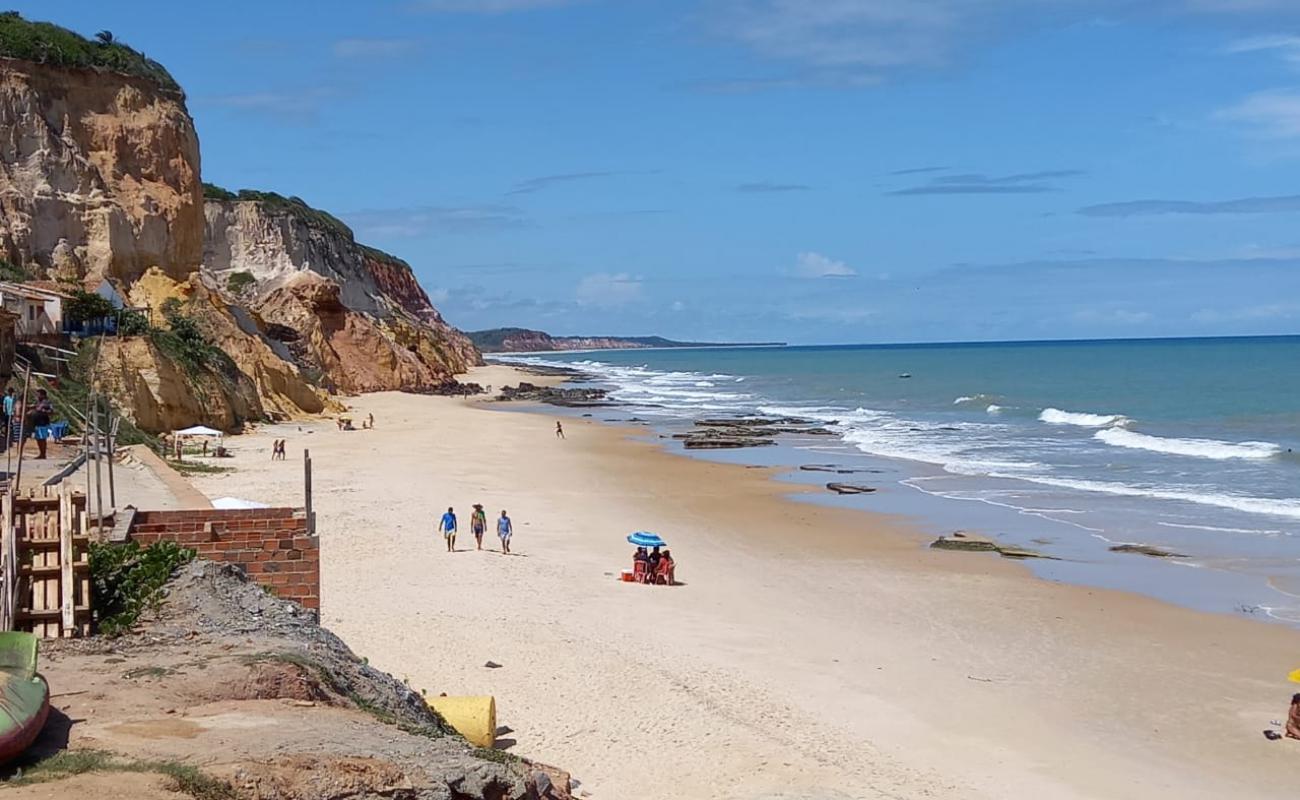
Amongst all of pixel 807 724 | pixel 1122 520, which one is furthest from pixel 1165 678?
pixel 1122 520

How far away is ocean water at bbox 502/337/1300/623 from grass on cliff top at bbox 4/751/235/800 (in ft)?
51.8

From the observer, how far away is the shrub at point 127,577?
27.6ft

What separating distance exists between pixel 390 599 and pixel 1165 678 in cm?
928

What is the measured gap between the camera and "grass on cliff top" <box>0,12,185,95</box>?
40.9 meters

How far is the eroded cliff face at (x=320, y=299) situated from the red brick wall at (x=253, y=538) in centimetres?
4853

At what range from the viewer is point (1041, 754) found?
11.9 meters

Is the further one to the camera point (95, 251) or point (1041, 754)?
point (95, 251)

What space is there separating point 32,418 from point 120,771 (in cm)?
1700

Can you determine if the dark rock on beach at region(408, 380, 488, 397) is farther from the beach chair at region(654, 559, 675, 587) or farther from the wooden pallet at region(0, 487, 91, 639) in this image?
the wooden pallet at region(0, 487, 91, 639)

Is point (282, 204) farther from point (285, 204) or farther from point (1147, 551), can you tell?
point (1147, 551)

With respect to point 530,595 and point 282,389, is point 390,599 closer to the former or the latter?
point 530,595

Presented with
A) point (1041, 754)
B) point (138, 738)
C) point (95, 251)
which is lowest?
point (1041, 754)

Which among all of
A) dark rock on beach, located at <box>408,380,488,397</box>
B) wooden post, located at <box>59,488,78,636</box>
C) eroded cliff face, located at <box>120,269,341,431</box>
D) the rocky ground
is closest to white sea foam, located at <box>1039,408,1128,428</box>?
eroded cliff face, located at <box>120,269,341,431</box>

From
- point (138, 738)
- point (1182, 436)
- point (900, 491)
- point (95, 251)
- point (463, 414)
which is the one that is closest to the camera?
point (138, 738)
